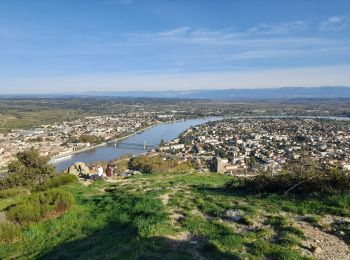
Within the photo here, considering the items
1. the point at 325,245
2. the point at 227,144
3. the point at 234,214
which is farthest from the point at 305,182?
the point at 227,144

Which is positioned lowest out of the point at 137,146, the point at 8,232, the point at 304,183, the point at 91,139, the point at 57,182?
the point at 137,146

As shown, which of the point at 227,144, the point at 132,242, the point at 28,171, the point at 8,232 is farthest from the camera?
the point at 227,144

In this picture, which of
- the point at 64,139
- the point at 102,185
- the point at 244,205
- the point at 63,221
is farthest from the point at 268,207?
the point at 64,139

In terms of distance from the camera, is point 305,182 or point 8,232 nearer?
point 8,232

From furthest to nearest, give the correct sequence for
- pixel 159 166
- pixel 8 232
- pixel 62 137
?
pixel 62 137 < pixel 159 166 < pixel 8 232

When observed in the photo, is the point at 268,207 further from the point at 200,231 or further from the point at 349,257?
the point at 349,257

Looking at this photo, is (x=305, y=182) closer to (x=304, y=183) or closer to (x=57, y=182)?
(x=304, y=183)

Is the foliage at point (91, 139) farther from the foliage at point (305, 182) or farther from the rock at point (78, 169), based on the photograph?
the foliage at point (305, 182)

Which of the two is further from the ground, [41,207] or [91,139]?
[41,207]
